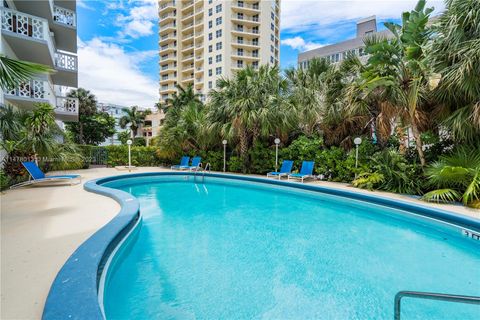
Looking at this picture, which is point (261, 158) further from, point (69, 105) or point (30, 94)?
point (69, 105)

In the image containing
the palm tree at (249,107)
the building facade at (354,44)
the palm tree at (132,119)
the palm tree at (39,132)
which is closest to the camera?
the palm tree at (39,132)

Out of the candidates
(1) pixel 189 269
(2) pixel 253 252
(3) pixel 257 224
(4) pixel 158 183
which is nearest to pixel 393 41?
(3) pixel 257 224

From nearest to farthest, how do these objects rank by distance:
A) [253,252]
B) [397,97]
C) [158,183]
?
→ [253,252] → [397,97] → [158,183]

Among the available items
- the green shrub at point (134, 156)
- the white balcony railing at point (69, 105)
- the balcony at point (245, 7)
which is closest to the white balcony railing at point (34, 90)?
the white balcony railing at point (69, 105)

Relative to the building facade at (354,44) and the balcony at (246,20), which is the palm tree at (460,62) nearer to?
the building facade at (354,44)

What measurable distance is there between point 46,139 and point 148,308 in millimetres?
10318

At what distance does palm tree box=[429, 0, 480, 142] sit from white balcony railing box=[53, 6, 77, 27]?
19471 millimetres

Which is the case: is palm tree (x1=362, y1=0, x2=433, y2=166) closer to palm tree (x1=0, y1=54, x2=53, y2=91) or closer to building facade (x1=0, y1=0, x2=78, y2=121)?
palm tree (x1=0, y1=54, x2=53, y2=91)

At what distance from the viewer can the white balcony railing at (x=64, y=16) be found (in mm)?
15414

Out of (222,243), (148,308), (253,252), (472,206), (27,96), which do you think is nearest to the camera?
(148,308)

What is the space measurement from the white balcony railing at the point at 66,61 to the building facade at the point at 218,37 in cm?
2904

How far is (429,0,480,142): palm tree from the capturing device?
6.64 metres

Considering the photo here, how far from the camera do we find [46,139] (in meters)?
10.3

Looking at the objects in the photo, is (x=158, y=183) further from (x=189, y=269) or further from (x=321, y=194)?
(x=189, y=269)
